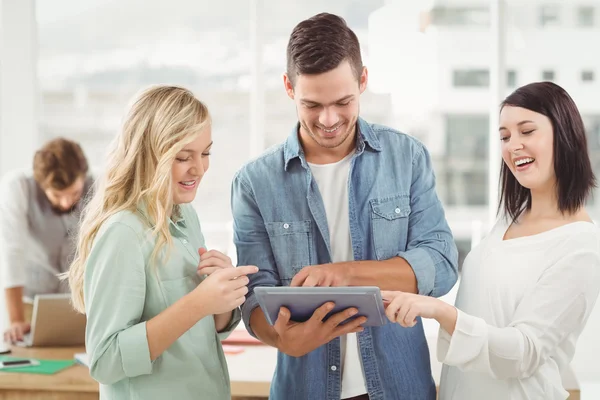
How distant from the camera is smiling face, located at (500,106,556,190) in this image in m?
1.81

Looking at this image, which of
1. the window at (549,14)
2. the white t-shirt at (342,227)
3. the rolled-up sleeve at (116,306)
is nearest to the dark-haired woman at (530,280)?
the white t-shirt at (342,227)

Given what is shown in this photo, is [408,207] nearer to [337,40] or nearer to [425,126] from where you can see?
[337,40]

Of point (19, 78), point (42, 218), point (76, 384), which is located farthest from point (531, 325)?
point (19, 78)

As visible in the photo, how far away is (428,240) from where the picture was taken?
77.0 inches

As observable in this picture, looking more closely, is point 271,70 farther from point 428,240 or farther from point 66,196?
point 428,240

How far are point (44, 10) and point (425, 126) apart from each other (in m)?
3.07

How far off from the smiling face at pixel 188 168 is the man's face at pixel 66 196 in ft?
6.35

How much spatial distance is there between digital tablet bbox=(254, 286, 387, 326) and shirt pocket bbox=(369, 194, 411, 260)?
10.0 inches

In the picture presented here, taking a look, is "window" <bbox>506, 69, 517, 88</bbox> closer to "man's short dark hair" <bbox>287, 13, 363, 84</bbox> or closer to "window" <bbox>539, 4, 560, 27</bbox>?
"window" <bbox>539, 4, 560, 27</bbox>

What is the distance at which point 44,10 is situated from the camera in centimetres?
582

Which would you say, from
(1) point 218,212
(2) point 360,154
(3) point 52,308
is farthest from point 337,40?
(1) point 218,212

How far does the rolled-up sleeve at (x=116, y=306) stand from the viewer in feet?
5.41

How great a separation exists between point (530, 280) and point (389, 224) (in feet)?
1.29

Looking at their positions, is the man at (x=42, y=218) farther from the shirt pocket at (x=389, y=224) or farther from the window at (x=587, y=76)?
the window at (x=587, y=76)
